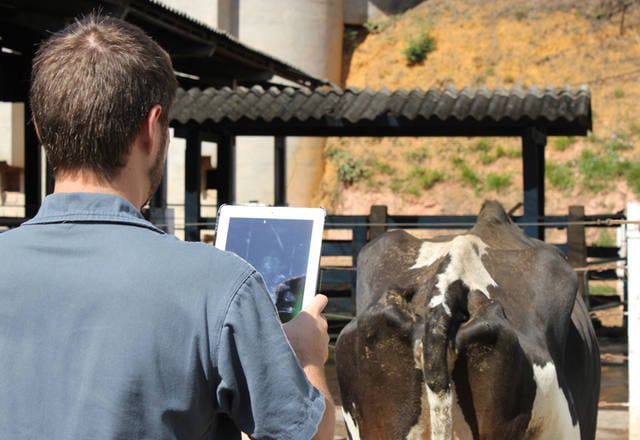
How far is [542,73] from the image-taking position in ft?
75.0

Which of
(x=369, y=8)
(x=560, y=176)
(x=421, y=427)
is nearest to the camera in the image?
(x=421, y=427)

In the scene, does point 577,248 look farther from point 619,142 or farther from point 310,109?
point 619,142

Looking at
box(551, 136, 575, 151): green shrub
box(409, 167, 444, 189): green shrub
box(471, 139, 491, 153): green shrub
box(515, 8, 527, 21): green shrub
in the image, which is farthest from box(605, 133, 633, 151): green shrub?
box(515, 8, 527, 21): green shrub

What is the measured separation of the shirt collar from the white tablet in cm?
68

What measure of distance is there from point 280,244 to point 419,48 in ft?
73.3

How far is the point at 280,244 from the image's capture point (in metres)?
2.20

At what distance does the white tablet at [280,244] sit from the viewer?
2080 millimetres

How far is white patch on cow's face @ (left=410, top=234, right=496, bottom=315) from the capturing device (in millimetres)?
3419

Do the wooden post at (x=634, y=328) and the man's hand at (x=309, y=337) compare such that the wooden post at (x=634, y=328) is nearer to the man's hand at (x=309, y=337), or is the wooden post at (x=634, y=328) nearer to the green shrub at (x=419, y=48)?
the man's hand at (x=309, y=337)

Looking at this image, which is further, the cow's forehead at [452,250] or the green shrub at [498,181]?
the green shrub at [498,181]

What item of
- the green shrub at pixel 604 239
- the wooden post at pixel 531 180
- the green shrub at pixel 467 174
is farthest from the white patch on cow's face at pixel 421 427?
the green shrub at pixel 467 174

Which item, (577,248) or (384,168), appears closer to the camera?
(577,248)

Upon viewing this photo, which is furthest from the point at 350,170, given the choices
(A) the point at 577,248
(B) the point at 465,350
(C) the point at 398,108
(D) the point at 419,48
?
(B) the point at 465,350

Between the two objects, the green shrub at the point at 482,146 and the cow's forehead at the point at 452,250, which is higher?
the green shrub at the point at 482,146
